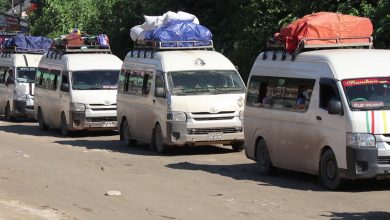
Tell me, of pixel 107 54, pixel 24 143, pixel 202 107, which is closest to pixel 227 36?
pixel 107 54

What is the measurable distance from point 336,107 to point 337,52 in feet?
4.61

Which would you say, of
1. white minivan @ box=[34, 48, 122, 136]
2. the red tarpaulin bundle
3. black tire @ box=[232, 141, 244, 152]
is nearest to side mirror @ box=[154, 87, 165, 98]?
black tire @ box=[232, 141, 244, 152]

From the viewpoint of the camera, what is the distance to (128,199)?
13.0 m

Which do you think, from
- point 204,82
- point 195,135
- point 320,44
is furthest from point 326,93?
point 204,82

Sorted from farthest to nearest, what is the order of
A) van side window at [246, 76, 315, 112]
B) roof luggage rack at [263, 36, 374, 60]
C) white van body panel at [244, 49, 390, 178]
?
roof luggage rack at [263, 36, 374, 60] → van side window at [246, 76, 315, 112] → white van body panel at [244, 49, 390, 178]

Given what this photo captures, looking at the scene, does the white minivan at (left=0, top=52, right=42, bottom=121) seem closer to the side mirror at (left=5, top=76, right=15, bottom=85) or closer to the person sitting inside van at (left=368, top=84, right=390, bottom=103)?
the side mirror at (left=5, top=76, right=15, bottom=85)

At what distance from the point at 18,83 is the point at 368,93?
23.3 meters

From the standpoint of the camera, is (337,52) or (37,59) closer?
(337,52)

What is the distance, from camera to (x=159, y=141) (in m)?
20.4

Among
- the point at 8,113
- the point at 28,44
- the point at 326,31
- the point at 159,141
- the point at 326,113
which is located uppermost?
the point at 28,44

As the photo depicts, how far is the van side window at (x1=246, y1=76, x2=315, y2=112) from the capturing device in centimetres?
1440

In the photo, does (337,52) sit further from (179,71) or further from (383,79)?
(179,71)

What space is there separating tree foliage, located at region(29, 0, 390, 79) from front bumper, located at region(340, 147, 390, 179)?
10.5m

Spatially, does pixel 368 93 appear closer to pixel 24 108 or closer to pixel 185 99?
pixel 185 99
